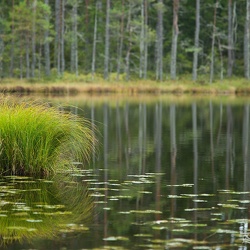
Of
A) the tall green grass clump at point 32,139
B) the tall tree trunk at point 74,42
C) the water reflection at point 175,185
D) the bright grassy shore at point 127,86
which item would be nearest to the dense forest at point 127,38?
the tall tree trunk at point 74,42

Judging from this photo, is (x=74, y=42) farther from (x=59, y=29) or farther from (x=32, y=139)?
(x=32, y=139)

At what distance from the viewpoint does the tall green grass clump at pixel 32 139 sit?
12.8m

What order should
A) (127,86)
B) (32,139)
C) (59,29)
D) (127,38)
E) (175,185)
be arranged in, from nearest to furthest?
1. (175,185)
2. (32,139)
3. (127,86)
4. (59,29)
5. (127,38)

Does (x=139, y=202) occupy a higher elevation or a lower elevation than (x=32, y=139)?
lower

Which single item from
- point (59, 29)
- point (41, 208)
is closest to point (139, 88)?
point (59, 29)

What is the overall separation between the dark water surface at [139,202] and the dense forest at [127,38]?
42692mm

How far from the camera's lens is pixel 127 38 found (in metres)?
69.0

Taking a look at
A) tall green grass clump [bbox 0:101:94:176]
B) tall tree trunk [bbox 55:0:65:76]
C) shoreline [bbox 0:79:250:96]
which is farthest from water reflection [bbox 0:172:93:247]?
tall tree trunk [bbox 55:0:65:76]

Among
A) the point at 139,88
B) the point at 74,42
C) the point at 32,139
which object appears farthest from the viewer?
the point at 74,42

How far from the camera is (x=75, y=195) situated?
11.4 metres

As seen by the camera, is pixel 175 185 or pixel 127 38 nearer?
pixel 175 185

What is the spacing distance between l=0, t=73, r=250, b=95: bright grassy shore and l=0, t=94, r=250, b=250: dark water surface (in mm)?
34774

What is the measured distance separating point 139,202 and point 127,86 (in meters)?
47.5

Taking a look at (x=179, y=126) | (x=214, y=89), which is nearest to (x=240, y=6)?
(x=214, y=89)
